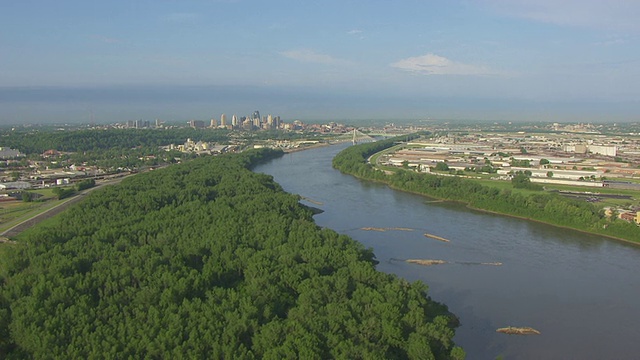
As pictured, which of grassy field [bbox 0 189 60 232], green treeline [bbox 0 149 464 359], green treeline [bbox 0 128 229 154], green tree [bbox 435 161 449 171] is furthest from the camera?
green treeline [bbox 0 128 229 154]

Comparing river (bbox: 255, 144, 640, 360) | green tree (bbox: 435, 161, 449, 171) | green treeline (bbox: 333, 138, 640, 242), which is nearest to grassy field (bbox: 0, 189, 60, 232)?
river (bbox: 255, 144, 640, 360)

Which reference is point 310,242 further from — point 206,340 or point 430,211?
point 430,211

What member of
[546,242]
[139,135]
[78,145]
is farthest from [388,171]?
[139,135]

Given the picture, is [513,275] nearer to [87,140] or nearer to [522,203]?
[522,203]

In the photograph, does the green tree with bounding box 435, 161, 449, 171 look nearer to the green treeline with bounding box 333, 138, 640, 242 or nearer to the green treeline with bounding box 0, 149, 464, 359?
the green treeline with bounding box 333, 138, 640, 242

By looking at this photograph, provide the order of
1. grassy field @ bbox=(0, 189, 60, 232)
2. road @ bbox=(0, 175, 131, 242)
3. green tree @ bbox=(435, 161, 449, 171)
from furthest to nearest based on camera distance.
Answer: green tree @ bbox=(435, 161, 449, 171), grassy field @ bbox=(0, 189, 60, 232), road @ bbox=(0, 175, 131, 242)
